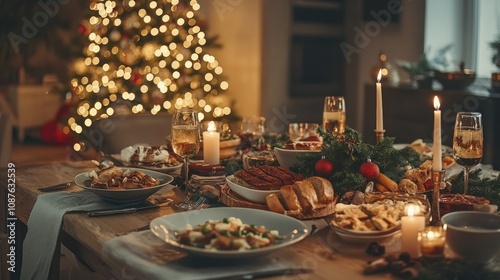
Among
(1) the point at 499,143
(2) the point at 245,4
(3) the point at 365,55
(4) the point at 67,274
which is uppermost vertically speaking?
(2) the point at 245,4

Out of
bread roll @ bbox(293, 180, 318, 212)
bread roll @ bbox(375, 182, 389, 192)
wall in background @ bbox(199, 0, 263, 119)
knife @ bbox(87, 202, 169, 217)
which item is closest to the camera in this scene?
bread roll @ bbox(293, 180, 318, 212)

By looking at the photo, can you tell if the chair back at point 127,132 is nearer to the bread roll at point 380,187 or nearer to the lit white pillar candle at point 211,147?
the lit white pillar candle at point 211,147

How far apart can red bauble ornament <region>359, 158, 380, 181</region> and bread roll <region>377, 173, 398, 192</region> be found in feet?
0.06

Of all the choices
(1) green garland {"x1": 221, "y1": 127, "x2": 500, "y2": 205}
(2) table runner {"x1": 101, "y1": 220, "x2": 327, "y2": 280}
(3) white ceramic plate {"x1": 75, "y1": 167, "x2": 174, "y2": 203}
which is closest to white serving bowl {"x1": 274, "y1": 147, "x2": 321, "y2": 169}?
(1) green garland {"x1": 221, "y1": 127, "x2": 500, "y2": 205}

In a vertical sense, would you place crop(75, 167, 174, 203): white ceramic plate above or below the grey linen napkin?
above

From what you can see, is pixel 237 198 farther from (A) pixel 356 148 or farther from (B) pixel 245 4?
(B) pixel 245 4

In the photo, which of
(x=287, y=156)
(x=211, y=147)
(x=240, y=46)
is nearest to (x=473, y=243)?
(x=287, y=156)

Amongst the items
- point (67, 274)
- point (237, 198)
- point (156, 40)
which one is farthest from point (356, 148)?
point (156, 40)

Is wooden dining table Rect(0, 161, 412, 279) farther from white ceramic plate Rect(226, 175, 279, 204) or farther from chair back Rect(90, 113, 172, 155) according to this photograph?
chair back Rect(90, 113, 172, 155)

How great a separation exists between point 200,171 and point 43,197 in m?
0.46

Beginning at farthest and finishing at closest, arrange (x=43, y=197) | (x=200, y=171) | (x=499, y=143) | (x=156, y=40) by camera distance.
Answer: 1. (x=156, y=40)
2. (x=499, y=143)
3. (x=200, y=171)
4. (x=43, y=197)

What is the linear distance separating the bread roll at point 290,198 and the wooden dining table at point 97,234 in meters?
0.08

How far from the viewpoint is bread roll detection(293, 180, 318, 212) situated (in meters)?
1.60

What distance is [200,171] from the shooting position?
206 centimetres
